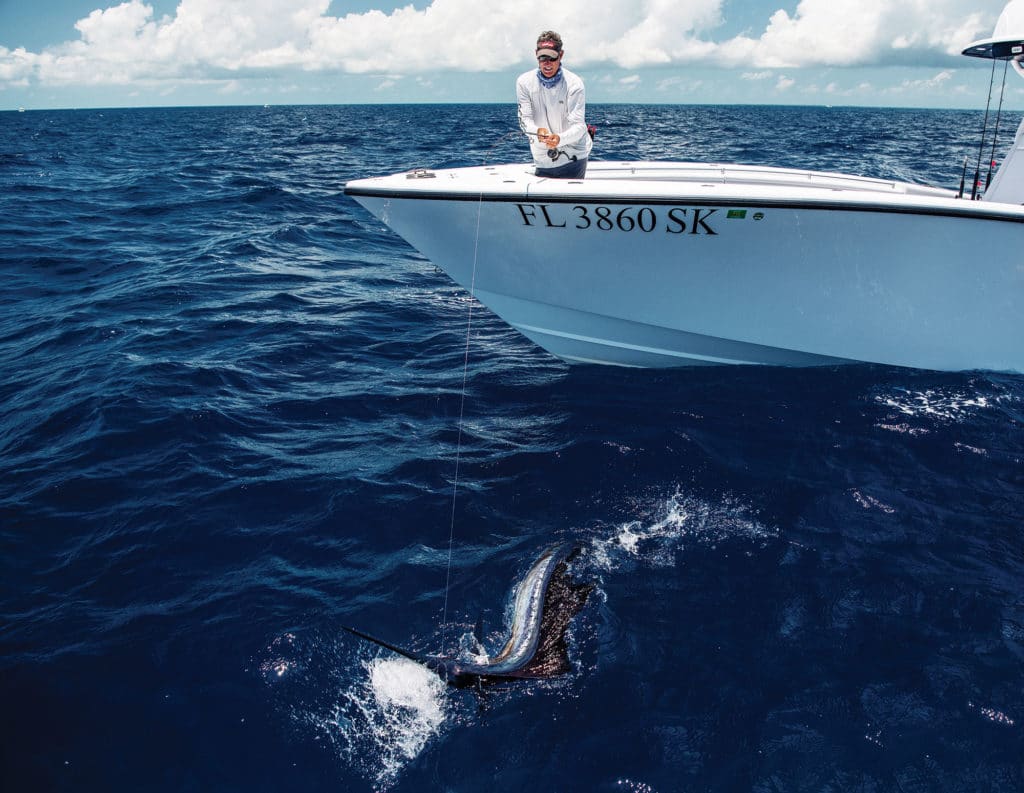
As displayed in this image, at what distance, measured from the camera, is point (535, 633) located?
4145 millimetres

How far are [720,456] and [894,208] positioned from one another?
2.58m

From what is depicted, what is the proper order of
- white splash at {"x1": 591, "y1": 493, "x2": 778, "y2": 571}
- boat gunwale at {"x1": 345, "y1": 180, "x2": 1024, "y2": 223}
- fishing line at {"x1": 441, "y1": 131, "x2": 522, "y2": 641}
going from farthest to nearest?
boat gunwale at {"x1": 345, "y1": 180, "x2": 1024, "y2": 223}, white splash at {"x1": 591, "y1": 493, "x2": 778, "y2": 571}, fishing line at {"x1": 441, "y1": 131, "x2": 522, "y2": 641}

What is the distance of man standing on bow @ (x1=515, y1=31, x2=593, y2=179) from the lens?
619 cm

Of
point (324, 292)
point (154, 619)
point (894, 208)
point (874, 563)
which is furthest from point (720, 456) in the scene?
point (324, 292)

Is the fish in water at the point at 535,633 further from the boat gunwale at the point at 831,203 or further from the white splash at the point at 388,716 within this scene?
the boat gunwale at the point at 831,203

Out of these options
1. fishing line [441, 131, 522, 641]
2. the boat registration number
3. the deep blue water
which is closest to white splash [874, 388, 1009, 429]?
the deep blue water

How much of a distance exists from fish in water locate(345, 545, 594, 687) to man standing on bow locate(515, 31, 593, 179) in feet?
12.5

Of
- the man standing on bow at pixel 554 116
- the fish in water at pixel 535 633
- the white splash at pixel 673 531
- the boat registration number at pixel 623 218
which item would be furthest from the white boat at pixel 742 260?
the fish in water at pixel 535 633

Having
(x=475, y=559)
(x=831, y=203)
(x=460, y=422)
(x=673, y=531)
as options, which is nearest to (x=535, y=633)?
(x=475, y=559)

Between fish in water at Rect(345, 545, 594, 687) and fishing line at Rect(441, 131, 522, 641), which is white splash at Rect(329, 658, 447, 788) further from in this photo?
fishing line at Rect(441, 131, 522, 641)

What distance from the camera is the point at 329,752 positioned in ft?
11.8

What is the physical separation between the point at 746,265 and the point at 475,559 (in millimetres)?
3670

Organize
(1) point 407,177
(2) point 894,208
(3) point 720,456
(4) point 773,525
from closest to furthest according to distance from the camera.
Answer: (4) point 773,525, (2) point 894,208, (3) point 720,456, (1) point 407,177

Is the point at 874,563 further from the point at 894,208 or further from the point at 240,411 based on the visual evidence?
the point at 240,411
